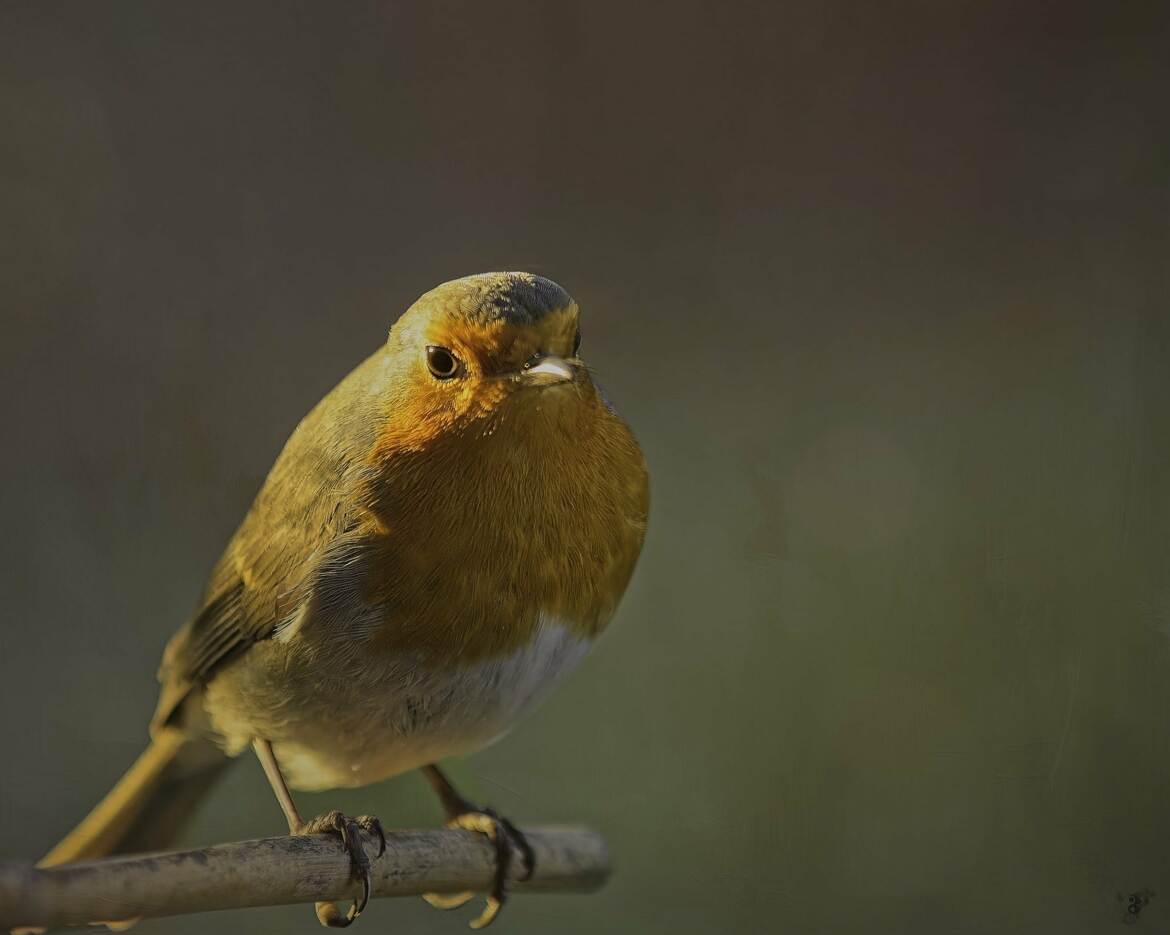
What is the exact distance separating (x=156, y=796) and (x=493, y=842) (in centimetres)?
50

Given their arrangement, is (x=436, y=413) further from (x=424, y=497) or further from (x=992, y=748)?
(x=992, y=748)

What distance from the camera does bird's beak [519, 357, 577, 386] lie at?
1.42 metres

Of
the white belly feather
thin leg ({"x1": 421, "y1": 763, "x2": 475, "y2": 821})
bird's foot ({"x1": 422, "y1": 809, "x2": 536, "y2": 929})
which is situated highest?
the white belly feather

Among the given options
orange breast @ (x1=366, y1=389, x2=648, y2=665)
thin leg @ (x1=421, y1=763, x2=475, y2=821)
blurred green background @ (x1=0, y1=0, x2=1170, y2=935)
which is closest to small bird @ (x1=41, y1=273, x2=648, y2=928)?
orange breast @ (x1=366, y1=389, x2=648, y2=665)

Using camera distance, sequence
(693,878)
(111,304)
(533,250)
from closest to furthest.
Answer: (111,304) < (693,878) < (533,250)

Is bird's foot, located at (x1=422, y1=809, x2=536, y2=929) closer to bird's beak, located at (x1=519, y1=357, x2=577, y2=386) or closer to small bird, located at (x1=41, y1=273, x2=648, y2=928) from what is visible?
small bird, located at (x1=41, y1=273, x2=648, y2=928)

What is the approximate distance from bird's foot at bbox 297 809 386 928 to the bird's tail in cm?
34

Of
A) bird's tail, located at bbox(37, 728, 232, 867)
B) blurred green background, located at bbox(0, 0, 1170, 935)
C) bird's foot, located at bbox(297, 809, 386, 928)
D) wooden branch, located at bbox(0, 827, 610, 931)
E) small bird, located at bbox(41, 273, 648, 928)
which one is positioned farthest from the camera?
bird's tail, located at bbox(37, 728, 232, 867)

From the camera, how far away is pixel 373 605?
5.33 ft

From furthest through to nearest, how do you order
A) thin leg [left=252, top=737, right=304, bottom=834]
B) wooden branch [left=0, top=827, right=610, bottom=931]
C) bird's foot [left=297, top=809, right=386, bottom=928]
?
thin leg [left=252, top=737, right=304, bottom=834] < bird's foot [left=297, top=809, right=386, bottom=928] < wooden branch [left=0, top=827, right=610, bottom=931]

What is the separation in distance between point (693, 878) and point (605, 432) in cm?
65

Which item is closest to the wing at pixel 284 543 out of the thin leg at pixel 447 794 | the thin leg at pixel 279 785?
the thin leg at pixel 279 785

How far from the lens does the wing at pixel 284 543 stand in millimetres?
1672

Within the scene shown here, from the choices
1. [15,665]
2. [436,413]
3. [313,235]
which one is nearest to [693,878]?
[436,413]
